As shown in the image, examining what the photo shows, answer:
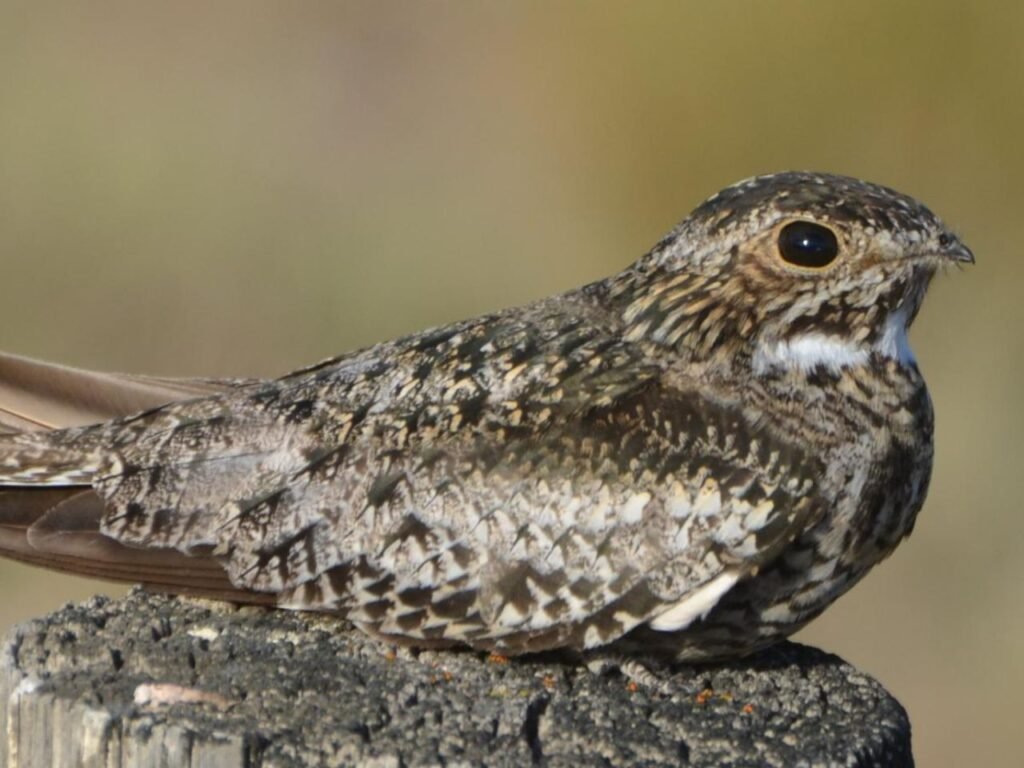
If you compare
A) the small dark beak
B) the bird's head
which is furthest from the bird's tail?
the small dark beak

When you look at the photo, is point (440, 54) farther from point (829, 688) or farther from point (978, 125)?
point (829, 688)

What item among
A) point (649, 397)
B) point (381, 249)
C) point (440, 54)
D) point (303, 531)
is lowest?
point (303, 531)

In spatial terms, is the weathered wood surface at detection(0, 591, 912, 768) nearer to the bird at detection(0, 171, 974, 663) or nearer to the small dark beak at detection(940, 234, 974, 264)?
the bird at detection(0, 171, 974, 663)

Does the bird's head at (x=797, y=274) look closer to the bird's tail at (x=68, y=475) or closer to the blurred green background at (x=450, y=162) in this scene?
the bird's tail at (x=68, y=475)

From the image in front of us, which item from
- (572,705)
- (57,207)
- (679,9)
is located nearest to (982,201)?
(679,9)

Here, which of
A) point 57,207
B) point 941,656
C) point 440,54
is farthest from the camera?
point 440,54

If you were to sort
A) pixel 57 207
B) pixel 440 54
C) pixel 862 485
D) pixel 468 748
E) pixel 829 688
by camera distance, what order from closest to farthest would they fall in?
pixel 468 748 → pixel 829 688 → pixel 862 485 → pixel 57 207 → pixel 440 54

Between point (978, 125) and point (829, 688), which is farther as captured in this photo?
point (978, 125)

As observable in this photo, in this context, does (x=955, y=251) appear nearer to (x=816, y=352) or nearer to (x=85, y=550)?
(x=816, y=352)
